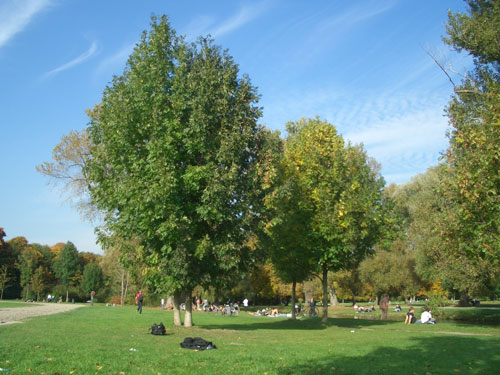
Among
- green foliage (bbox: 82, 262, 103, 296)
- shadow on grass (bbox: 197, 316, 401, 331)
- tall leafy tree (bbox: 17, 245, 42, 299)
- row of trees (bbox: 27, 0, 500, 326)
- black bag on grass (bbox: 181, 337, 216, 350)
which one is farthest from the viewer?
green foliage (bbox: 82, 262, 103, 296)

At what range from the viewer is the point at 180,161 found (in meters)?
21.8

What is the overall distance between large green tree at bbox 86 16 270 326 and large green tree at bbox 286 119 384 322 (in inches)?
235

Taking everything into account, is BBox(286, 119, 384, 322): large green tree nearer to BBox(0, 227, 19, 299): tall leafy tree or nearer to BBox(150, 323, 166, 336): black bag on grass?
BBox(150, 323, 166, 336): black bag on grass

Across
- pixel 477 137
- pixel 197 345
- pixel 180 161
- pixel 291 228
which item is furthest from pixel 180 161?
pixel 477 137

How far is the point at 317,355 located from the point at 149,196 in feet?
33.8

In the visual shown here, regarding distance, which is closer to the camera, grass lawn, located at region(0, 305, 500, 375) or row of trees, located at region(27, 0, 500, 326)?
grass lawn, located at region(0, 305, 500, 375)

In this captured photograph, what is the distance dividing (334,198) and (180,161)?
419 inches

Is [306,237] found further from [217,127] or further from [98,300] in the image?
[98,300]

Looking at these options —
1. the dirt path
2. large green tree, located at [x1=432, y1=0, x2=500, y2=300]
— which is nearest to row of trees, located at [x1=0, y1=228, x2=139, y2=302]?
the dirt path

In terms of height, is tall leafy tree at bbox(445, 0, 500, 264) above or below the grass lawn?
above

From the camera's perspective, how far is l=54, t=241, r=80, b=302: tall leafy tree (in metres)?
89.0

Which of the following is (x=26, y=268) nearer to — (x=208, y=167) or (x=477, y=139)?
(x=208, y=167)

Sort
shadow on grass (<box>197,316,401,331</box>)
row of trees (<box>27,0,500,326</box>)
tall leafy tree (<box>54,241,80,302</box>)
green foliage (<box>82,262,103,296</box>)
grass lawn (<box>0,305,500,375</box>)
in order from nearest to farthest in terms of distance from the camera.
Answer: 1. grass lawn (<box>0,305,500,375</box>)
2. row of trees (<box>27,0,500,326</box>)
3. shadow on grass (<box>197,316,401,331</box>)
4. green foliage (<box>82,262,103,296</box>)
5. tall leafy tree (<box>54,241,80,302</box>)

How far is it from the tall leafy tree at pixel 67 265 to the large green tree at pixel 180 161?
74029 mm
